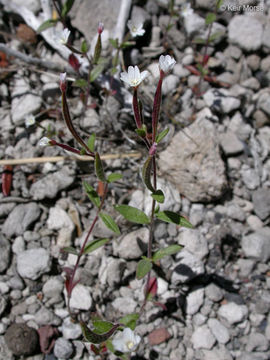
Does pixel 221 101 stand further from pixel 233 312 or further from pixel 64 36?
pixel 233 312

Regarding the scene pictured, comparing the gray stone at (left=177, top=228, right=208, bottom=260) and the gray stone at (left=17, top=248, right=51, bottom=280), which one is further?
the gray stone at (left=177, top=228, right=208, bottom=260)

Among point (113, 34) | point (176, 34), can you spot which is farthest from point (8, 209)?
point (176, 34)

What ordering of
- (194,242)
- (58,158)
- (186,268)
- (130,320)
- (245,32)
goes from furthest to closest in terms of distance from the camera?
(245,32) < (58,158) < (194,242) < (186,268) < (130,320)

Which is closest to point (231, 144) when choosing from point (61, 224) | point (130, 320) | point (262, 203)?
point (262, 203)

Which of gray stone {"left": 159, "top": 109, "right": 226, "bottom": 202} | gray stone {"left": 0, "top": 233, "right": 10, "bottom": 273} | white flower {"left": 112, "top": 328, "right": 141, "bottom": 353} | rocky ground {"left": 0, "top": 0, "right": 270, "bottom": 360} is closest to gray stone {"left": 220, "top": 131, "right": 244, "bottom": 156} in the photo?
rocky ground {"left": 0, "top": 0, "right": 270, "bottom": 360}

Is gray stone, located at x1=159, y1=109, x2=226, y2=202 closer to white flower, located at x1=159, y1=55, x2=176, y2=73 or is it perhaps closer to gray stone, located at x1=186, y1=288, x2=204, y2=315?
gray stone, located at x1=186, y1=288, x2=204, y2=315

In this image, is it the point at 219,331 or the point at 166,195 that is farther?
the point at 166,195
